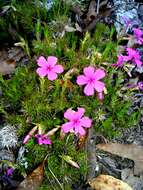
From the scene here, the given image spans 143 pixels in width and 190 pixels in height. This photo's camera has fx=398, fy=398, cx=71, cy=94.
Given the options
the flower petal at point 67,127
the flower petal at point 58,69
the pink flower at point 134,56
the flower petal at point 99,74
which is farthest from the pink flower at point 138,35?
the flower petal at point 67,127

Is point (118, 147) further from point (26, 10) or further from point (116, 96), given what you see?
point (26, 10)

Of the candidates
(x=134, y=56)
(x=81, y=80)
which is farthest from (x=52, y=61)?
(x=134, y=56)

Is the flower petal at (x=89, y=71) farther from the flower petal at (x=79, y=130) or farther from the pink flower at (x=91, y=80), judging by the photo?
the flower petal at (x=79, y=130)

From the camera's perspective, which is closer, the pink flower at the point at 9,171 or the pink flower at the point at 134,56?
the pink flower at the point at 9,171

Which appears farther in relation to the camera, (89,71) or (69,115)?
(89,71)

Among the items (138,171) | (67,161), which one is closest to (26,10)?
(67,161)

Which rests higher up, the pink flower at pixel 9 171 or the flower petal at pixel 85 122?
the flower petal at pixel 85 122

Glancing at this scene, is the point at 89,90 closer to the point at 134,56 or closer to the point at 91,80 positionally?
the point at 91,80
